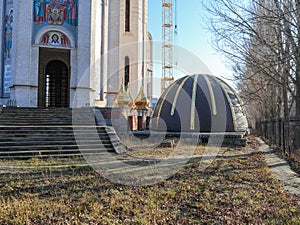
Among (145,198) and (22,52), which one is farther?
(22,52)

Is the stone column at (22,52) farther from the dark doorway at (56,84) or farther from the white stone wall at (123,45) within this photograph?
the white stone wall at (123,45)

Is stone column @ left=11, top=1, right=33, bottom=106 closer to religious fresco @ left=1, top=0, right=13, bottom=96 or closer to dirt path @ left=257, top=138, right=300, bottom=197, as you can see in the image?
religious fresco @ left=1, top=0, right=13, bottom=96

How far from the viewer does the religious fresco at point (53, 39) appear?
19.9 metres

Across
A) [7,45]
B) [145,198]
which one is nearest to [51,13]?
[7,45]

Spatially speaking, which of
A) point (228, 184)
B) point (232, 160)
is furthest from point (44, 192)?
point (232, 160)

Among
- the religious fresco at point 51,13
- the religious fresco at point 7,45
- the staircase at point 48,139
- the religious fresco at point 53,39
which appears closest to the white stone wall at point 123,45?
the religious fresco at point 53,39

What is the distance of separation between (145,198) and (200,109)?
895 centimetres

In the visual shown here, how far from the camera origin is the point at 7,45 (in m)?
20.5

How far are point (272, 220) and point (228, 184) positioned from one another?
1.89 m

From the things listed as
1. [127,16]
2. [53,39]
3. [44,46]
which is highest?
[127,16]

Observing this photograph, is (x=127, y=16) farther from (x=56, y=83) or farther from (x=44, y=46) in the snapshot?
(x=44, y=46)

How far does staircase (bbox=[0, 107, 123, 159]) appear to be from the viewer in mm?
8970

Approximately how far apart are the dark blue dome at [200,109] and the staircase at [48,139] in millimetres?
3684

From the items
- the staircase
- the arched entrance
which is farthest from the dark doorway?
the staircase
